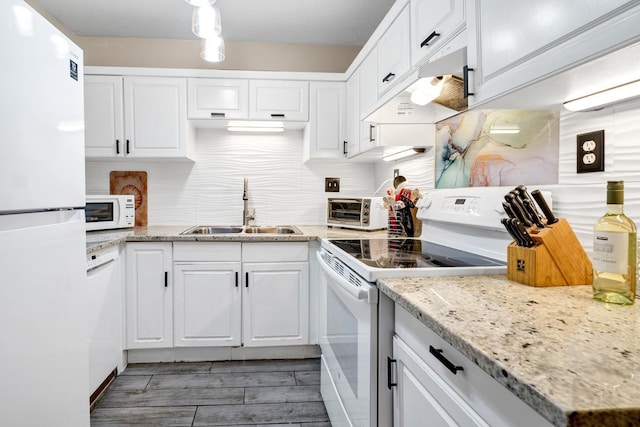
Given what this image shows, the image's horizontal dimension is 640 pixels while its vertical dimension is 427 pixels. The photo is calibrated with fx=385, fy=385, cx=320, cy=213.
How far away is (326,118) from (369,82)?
631 millimetres

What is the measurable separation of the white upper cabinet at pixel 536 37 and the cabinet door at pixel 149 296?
7.03 feet

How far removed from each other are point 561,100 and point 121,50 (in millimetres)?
3266

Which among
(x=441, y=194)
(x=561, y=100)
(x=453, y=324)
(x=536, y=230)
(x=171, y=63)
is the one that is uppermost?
(x=171, y=63)

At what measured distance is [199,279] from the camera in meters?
2.54

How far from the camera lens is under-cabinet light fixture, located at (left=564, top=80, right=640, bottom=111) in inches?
37.3

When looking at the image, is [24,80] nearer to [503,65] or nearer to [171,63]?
[503,65]

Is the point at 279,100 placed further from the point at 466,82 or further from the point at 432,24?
the point at 466,82

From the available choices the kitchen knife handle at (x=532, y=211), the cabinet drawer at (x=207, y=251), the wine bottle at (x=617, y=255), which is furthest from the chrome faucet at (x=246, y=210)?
the wine bottle at (x=617, y=255)

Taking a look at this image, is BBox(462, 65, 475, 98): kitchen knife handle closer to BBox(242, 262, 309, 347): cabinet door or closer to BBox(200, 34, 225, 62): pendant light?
BBox(200, 34, 225, 62): pendant light

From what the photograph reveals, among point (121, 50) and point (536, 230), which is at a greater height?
point (121, 50)

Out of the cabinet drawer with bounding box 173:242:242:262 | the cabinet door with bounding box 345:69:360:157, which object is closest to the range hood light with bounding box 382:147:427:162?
the cabinet door with bounding box 345:69:360:157

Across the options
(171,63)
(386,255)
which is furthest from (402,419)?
(171,63)

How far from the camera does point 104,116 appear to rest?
2.80 m

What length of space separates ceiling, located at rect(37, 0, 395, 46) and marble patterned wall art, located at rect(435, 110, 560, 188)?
1.23m
